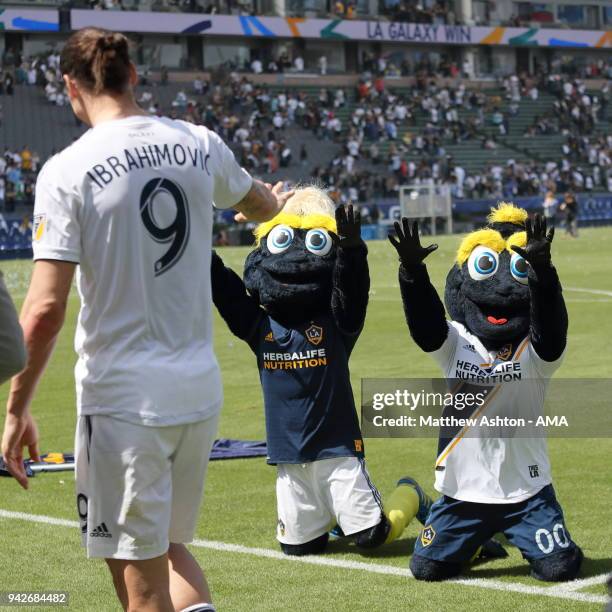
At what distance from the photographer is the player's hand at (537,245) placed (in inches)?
216

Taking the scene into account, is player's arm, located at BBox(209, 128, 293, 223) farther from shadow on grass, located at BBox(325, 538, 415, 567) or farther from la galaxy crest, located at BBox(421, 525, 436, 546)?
shadow on grass, located at BBox(325, 538, 415, 567)

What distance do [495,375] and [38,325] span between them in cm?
299

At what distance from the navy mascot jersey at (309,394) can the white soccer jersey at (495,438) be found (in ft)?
1.81

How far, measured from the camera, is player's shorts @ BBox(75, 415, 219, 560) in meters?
3.60

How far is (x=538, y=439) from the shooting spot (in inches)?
229

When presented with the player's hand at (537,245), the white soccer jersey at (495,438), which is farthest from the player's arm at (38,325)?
the white soccer jersey at (495,438)

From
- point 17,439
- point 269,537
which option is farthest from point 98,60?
point 269,537

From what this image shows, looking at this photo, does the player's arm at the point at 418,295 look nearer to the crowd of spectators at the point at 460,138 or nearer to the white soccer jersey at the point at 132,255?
the white soccer jersey at the point at 132,255

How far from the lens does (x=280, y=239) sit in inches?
252

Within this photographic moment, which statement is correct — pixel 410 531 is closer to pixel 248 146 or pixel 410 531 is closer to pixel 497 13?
pixel 248 146

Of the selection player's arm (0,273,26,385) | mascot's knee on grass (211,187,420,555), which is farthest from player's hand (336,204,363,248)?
player's arm (0,273,26,385)

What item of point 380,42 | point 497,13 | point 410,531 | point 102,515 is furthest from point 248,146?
point 102,515

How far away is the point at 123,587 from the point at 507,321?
109 inches

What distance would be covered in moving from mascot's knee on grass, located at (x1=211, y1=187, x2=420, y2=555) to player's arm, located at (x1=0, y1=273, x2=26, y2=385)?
285 cm
